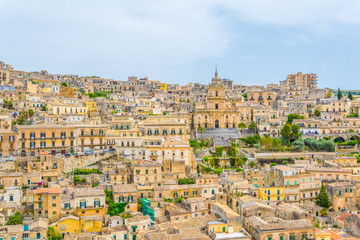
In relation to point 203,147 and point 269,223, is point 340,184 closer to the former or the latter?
point 269,223

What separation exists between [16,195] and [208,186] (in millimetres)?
16708

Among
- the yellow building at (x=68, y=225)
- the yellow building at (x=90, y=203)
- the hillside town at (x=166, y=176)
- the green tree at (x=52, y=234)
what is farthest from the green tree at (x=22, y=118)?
the green tree at (x=52, y=234)

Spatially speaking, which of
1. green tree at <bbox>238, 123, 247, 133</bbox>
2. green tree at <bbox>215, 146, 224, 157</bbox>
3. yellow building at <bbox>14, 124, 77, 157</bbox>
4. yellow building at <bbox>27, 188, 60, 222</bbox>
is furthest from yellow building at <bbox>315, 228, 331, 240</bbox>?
green tree at <bbox>238, 123, 247, 133</bbox>

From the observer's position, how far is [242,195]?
128 feet

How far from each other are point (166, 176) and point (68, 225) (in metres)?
11.9

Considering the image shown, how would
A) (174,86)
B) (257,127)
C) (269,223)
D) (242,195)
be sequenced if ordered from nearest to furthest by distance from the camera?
1. (269,223)
2. (242,195)
3. (257,127)
4. (174,86)

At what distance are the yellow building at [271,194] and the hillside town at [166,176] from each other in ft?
0.34

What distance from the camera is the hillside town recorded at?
107 feet

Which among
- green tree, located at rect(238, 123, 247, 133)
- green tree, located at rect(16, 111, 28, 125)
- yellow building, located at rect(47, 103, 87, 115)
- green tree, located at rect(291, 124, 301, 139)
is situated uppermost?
yellow building, located at rect(47, 103, 87, 115)

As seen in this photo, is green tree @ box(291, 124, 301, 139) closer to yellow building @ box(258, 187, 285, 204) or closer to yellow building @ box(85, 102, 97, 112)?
yellow building @ box(258, 187, 285, 204)

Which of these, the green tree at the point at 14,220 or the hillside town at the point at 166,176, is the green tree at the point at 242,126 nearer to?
the hillside town at the point at 166,176

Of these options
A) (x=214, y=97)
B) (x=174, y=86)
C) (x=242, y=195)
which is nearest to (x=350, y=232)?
(x=242, y=195)

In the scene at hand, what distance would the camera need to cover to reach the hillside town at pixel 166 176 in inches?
1278

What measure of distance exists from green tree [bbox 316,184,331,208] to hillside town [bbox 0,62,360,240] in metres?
0.09
